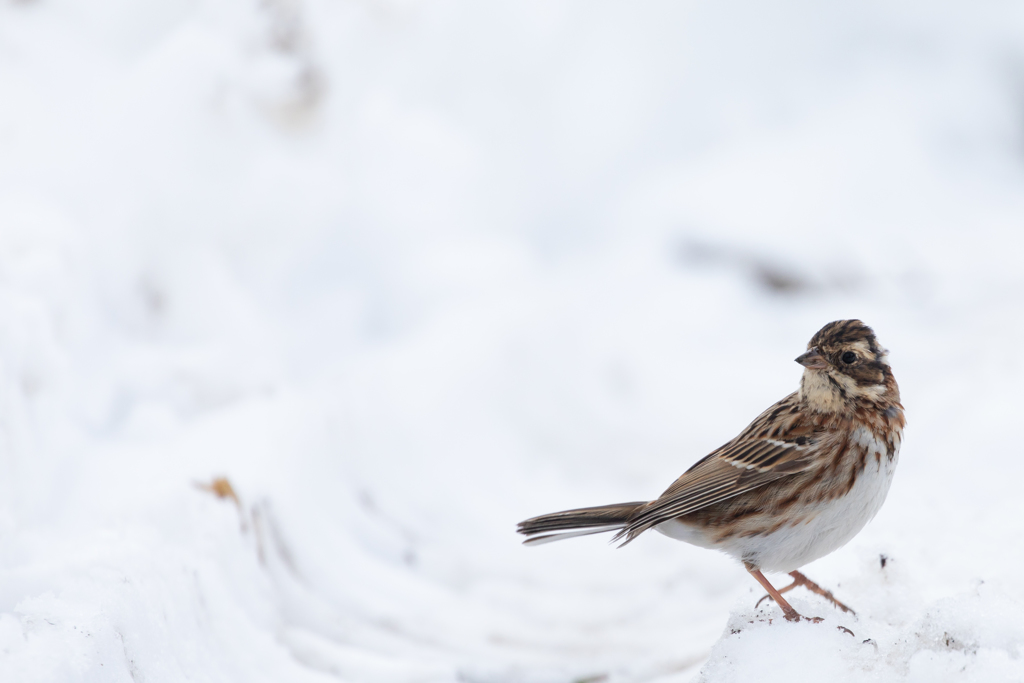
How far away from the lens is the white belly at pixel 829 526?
293 centimetres

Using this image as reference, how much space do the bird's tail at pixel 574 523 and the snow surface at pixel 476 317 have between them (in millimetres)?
479

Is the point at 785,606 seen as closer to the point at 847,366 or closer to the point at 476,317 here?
the point at 847,366

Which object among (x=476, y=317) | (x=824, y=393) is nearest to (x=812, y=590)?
(x=824, y=393)

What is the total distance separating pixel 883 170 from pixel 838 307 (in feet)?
5.84

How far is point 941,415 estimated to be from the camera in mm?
4727

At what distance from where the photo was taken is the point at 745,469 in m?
3.10

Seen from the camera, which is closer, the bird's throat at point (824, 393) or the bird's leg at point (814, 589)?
the bird's leg at point (814, 589)

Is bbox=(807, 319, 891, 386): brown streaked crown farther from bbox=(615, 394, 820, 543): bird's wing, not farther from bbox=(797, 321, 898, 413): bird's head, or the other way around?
bbox=(615, 394, 820, 543): bird's wing

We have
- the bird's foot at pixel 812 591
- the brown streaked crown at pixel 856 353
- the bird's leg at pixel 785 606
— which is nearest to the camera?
the bird's leg at pixel 785 606

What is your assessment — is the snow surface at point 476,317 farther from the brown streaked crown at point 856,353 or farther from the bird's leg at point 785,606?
the brown streaked crown at point 856,353

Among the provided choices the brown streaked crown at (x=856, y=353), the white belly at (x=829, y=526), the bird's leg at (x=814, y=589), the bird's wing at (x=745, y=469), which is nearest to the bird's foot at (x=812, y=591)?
the bird's leg at (x=814, y=589)

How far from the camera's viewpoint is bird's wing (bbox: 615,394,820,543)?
300 centimetres

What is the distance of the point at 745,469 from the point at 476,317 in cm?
332

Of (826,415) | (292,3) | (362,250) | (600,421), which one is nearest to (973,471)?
(826,415)
